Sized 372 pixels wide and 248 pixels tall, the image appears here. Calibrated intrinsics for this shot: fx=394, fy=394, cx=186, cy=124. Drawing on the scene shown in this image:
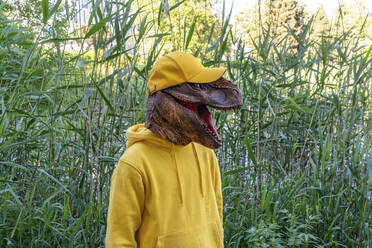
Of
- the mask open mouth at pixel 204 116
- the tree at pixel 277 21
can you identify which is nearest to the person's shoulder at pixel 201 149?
the mask open mouth at pixel 204 116

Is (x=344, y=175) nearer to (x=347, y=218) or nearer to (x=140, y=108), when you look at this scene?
(x=347, y=218)

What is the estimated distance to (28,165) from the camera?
2.41 metres

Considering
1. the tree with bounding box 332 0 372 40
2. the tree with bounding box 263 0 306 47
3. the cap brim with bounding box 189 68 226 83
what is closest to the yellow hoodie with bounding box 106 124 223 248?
the cap brim with bounding box 189 68 226 83

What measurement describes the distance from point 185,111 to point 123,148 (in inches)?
51.9

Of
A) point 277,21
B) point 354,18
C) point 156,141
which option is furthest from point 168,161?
point 354,18

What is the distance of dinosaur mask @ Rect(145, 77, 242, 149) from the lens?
129 centimetres

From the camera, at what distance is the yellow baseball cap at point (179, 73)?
52.1 inches

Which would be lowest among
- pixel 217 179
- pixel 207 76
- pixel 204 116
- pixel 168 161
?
pixel 217 179

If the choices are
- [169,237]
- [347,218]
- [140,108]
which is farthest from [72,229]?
[347,218]

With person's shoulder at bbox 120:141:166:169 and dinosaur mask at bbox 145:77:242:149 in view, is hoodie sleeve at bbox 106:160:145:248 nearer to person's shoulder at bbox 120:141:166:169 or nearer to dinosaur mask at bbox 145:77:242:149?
person's shoulder at bbox 120:141:166:169

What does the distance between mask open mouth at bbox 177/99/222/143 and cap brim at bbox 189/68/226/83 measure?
0.08m

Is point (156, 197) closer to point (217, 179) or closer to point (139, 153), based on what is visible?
point (139, 153)

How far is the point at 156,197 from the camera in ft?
4.34

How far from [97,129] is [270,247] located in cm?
123
